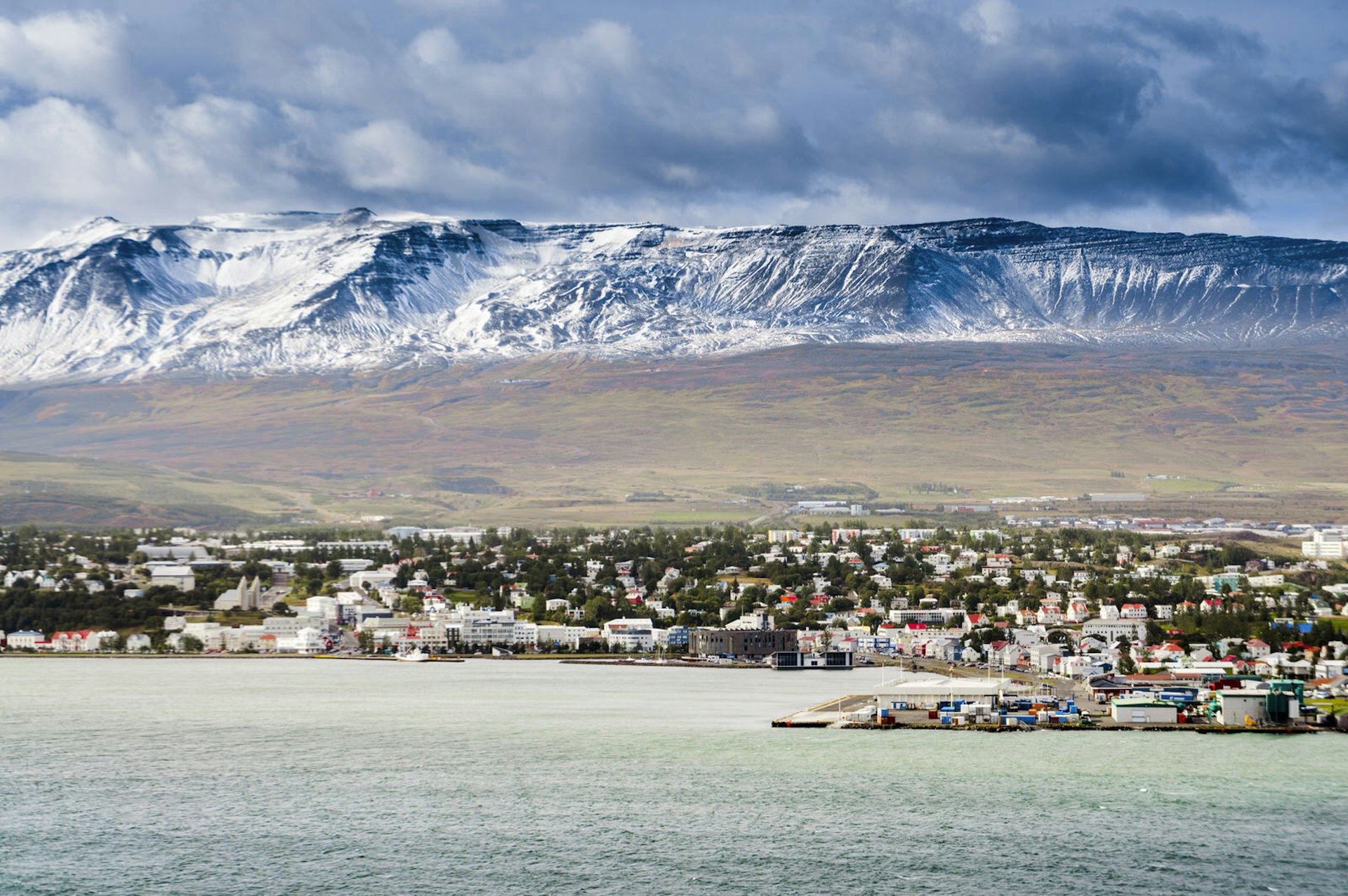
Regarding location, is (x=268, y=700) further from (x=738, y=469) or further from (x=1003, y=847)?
(x=738, y=469)

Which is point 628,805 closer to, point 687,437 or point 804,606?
point 804,606

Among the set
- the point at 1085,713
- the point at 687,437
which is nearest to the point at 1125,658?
the point at 1085,713

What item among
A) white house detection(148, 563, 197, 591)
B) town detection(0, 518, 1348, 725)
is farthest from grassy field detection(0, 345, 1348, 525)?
white house detection(148, 563, 197, 591)

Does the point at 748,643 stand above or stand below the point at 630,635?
below

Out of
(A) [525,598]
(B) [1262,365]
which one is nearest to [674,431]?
(B) [1262,365]

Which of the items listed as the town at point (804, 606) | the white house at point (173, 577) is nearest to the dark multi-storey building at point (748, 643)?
the town at point (804, 606)

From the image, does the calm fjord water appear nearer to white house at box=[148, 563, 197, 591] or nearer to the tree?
the tree
